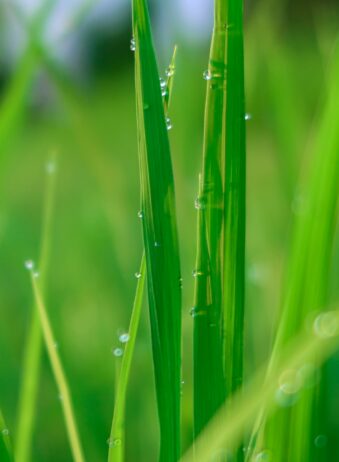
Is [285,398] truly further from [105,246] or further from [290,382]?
[105,246]

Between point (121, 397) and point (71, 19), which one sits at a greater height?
point (71, 19)

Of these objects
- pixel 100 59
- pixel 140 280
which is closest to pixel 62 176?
pixel 140 280

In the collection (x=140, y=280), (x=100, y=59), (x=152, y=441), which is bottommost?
(x=152, y=441)

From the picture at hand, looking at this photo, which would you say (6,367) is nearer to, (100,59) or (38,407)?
(38,407)

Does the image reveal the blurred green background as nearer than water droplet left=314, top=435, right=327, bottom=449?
No

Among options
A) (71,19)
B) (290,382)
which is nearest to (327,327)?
(290,382)

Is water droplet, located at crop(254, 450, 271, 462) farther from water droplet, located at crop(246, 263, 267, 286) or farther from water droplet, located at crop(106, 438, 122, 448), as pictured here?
water droplet, located at crop(246, 263, 267, 286)

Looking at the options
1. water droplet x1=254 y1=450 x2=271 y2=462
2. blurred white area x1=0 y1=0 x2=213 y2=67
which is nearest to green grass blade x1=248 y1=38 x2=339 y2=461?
water droplet x1=254 y1=450 x2=271 y2=462
